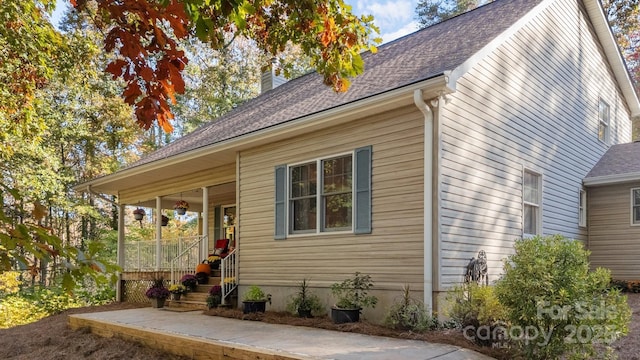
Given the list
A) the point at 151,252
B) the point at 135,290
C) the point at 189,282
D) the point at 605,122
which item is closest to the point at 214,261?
the point at 189,282

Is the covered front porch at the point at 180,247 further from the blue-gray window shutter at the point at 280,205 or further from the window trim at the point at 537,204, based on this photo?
the window trim at the point at 537,204

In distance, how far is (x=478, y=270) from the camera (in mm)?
7176

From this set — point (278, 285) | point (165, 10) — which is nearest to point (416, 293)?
point (278, 285)

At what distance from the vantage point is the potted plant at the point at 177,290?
10.2m

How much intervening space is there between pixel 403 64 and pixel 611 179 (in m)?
5.84

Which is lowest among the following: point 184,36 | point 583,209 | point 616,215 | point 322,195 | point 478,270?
point 478,270

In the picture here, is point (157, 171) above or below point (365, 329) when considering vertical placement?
above

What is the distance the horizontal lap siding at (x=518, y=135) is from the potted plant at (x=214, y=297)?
4.63 metres

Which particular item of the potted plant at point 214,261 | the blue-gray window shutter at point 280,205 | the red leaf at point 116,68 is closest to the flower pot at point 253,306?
the blue-gray window shutter at point 280,205

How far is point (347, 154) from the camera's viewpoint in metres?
7.83

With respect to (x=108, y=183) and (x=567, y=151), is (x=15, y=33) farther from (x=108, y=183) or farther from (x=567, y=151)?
(x=567, y=151)

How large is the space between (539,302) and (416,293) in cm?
219

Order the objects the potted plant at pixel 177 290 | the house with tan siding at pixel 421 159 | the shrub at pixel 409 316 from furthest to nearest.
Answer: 1. the potted plant at pixel 177 290
2. the house with tan siding at pixel 421 159
3. the shrub at pixel 409 316

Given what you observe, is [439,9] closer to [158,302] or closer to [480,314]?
[158,302]
